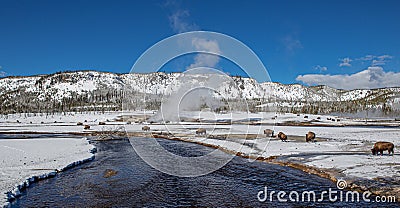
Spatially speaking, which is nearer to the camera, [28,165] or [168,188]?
[168,188]

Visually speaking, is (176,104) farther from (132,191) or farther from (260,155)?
(132,191)

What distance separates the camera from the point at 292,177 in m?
17.8

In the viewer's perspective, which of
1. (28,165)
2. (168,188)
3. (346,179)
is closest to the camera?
(168,188)

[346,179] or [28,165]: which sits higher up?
[346,179]

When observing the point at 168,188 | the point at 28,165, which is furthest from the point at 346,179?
the point at 28,165

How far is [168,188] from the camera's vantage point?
15.6m

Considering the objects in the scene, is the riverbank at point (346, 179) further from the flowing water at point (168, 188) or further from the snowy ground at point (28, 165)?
the snowy ground at point (28, 165)

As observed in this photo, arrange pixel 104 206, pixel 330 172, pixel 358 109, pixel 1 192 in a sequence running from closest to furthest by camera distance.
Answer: pixel 104 206
pixel 1 192
pixel 330 172
pixel 358 109

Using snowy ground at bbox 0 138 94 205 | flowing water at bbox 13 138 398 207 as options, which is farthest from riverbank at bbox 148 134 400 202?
snowy ground at bbox 0 138 94 205

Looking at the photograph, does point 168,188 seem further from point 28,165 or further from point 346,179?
point 28,165

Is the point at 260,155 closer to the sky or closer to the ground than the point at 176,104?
closer to the ground

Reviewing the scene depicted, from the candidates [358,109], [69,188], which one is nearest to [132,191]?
[69,188]

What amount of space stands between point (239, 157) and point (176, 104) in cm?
5708

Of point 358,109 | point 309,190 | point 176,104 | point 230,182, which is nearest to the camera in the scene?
point 309,190
